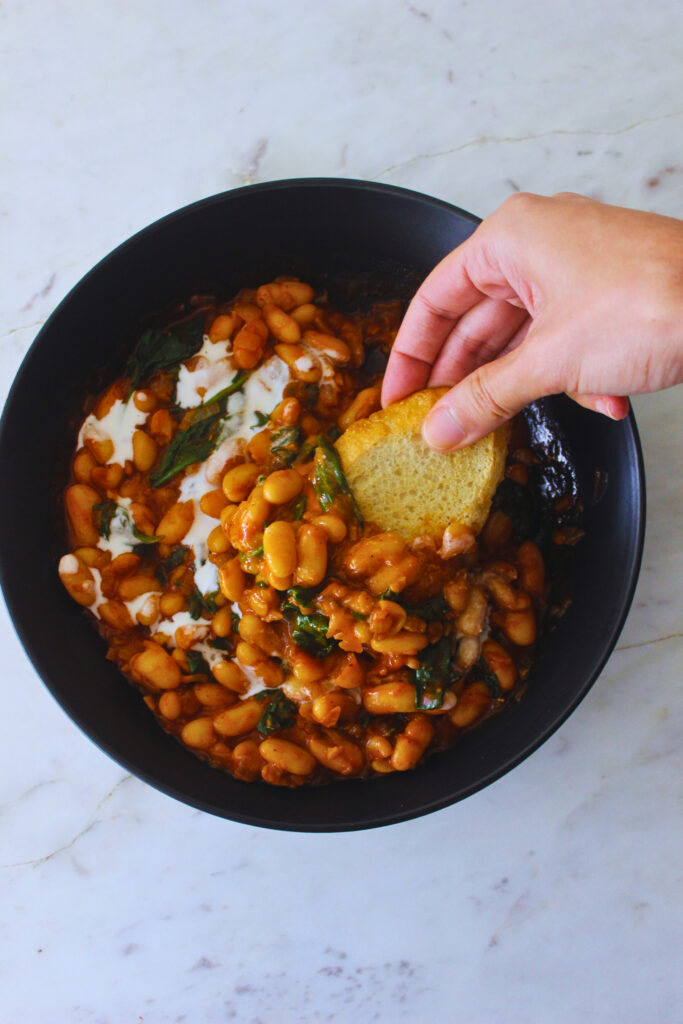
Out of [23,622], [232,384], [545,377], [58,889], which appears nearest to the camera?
[545,377]

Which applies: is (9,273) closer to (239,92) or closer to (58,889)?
(239,92)

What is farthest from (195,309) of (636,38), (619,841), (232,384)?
(619,841)

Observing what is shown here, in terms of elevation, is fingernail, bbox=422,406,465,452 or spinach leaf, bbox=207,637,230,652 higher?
fingernail, bbox=422,406,465,452

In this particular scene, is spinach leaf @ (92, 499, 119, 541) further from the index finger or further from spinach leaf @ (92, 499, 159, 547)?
the index finger

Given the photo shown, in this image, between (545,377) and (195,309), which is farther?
(195,309)

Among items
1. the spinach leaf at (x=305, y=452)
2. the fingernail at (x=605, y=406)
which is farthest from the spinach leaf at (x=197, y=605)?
the fingernail at (x=605, y=406)

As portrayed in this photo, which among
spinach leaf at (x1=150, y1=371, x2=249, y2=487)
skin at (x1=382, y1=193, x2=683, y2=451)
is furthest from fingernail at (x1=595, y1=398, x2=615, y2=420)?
spinach leaf at (x1=150, y1=371, x2=249, y2=487)
